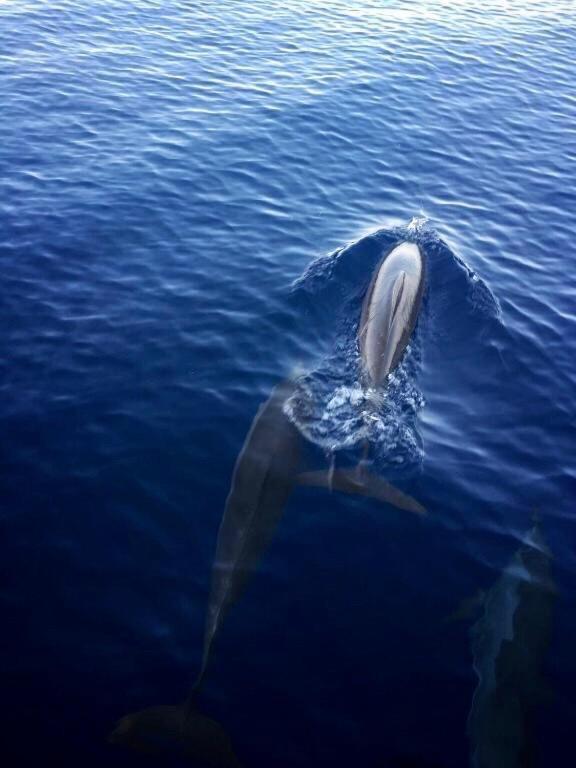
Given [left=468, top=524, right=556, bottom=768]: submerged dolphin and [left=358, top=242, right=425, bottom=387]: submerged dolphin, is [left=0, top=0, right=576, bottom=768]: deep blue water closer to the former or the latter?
[left=468, top=524, right=556, bottom=768]: submerged dolphin

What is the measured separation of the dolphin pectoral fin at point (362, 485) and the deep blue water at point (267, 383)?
0.86ft

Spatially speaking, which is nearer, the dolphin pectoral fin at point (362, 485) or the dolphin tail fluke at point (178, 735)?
the dolphin tail fluke at point (178, 735)

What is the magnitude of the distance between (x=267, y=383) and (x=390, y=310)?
3915 mm

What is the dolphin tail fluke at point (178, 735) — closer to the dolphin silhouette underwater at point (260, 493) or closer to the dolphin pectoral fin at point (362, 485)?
the dolphin silhouette underwater at point (260, 493)

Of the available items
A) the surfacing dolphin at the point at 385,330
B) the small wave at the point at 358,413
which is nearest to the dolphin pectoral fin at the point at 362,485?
the surfacing dolphin at the point at 385,330

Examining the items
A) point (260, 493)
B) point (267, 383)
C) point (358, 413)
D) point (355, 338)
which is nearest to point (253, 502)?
point (260, 493)

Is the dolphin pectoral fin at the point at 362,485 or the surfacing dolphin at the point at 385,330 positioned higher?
the surfacing dolphin at the point at 385,330

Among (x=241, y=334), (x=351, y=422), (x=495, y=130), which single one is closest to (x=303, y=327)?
(x=241, y=334)

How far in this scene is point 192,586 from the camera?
12.0 meters

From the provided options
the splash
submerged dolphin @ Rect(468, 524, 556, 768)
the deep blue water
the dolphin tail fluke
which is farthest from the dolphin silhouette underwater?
submerged dolphin @ Rect(468, 524, 556, 768)

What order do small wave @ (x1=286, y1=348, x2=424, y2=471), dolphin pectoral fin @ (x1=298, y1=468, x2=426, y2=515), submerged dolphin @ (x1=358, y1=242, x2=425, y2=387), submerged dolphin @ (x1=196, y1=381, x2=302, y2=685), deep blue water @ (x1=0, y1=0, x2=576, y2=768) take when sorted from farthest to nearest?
submerged dolphin @ (x1=358, y1=242, x2=425, y2=387) → small wave @ (x1=286, y1=348, x2=424, y2=471) → dolphin pectoral fin @ (x1=298, y1=468, x2=426, y2=515) → submerged dolphin @ (x1=196, y1=381, x2=302, y2=685) → deep blue water @ (x1=0, y1=0, x2=576, y2=768)

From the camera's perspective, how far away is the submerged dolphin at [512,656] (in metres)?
10.3

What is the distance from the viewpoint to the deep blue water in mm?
10820

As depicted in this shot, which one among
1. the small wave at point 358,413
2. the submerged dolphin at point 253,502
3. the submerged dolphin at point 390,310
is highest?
the submerged dolphin at point 390,310
